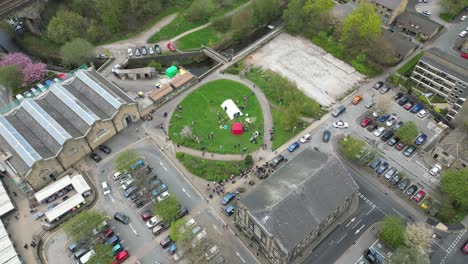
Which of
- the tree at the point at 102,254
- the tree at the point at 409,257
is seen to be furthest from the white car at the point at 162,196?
the tree at the point at 409,257

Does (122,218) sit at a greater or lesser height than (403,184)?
greater

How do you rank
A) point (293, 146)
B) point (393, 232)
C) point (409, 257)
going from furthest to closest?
point (293, 146)
point (393, 232)
point (409, 257)

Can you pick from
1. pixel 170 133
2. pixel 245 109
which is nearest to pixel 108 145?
pixel 170 133

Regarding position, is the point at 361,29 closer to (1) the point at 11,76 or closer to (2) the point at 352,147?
(2) the point at 352,147

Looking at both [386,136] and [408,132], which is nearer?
[408,132]

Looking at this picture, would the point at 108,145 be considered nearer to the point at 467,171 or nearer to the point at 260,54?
the point at 260,54

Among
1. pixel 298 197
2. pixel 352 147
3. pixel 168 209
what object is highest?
pixel 168 209

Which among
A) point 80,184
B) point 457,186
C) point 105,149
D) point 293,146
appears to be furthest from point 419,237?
point 105,149
